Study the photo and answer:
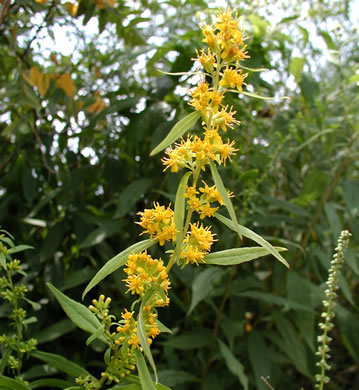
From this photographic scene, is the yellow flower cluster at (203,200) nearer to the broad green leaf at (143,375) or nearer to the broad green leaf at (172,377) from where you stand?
the broad green leaf at (143,375)

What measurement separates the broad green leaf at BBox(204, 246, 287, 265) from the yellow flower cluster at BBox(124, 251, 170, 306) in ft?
0.33

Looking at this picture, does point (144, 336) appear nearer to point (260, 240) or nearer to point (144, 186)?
point (260, 240)

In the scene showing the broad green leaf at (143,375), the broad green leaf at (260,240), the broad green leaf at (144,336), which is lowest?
the broad green leaf at (143,375)

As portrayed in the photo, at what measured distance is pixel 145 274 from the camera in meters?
0.90

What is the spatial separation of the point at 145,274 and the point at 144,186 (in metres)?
0.98

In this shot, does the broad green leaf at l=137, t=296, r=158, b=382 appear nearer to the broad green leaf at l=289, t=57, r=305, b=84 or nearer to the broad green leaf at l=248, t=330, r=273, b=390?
the broad green leaf at l=248, t=330, r=273, b=390

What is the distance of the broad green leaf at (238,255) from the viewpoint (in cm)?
89

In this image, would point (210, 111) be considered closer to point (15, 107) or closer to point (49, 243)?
point (49, 243)

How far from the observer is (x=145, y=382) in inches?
33.0

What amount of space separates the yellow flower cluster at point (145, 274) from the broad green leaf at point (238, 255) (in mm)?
101

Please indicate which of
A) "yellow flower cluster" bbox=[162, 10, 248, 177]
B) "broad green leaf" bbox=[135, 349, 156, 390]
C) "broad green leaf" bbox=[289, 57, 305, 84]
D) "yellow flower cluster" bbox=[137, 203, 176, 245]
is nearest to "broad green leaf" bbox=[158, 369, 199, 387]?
"broad green leaf" bbox=[135, 349, 156, 390]

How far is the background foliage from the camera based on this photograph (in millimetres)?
1817

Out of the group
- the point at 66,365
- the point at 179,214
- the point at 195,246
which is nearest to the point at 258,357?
the point at 66,365

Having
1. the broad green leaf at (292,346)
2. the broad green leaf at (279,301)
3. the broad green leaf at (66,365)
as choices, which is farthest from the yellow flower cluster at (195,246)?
the broad green leaf at (292,346)
